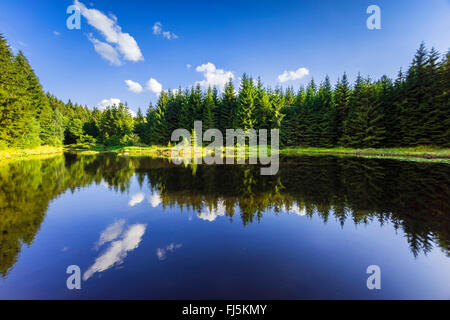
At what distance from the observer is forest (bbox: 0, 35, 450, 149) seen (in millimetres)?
29795

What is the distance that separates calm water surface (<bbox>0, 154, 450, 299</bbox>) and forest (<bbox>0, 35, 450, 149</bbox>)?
97.2 ft

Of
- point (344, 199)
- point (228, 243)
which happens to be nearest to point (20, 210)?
point (228, 243)

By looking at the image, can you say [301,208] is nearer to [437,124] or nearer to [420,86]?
[437,124]

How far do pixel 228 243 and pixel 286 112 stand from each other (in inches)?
2151

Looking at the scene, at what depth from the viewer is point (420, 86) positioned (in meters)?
32.0

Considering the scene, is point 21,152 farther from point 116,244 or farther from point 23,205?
Result: point 116,244

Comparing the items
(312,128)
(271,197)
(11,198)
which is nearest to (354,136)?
(312,128)

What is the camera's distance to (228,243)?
5711mm

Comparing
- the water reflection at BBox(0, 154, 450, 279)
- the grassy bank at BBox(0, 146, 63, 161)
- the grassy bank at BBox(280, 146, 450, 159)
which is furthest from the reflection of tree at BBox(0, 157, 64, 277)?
the grassy bank at BBox(280, 146, 450, 159)

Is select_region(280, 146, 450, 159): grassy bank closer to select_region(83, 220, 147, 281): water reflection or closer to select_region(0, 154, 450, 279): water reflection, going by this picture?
select_region(0, 154, 450, 279): water reflection

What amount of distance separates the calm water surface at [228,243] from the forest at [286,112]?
97.2 ft

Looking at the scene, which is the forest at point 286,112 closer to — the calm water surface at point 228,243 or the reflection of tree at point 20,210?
the reflection of tree at point 20,210

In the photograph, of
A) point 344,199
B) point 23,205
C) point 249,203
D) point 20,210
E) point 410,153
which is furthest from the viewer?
point 410,153
